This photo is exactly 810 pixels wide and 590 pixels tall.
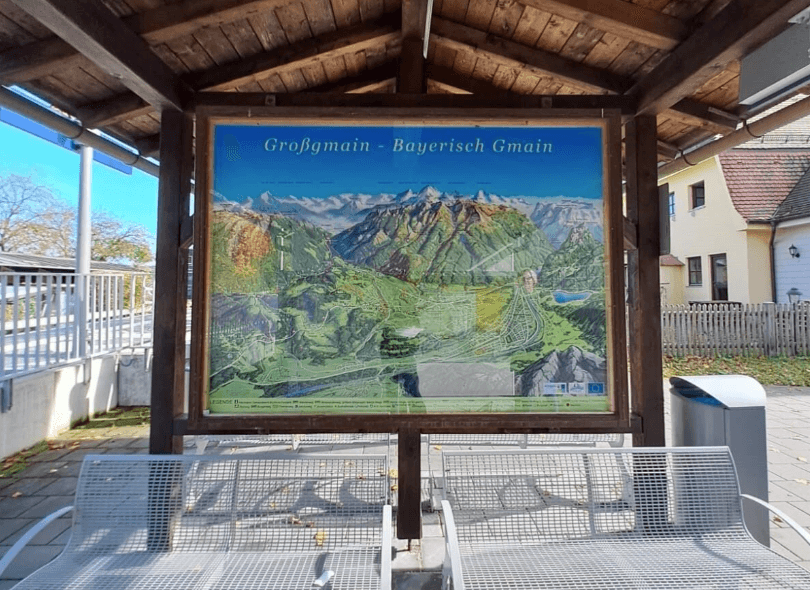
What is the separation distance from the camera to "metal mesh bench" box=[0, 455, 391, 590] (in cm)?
223

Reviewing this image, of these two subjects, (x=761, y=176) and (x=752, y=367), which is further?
(x=761, y=176)

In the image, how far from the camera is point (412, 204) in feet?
9.34

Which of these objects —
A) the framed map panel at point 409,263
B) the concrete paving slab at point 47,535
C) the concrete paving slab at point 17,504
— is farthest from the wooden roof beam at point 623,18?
the concrete paving slab at point 17,504

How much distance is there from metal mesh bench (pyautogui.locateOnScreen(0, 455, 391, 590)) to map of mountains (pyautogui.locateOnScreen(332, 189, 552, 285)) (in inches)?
47.3

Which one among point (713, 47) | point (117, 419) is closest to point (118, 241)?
point (117, 419)

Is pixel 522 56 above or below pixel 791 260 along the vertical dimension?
above

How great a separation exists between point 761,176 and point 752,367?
28.1 ft

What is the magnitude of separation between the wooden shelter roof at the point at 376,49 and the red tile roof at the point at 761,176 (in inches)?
541

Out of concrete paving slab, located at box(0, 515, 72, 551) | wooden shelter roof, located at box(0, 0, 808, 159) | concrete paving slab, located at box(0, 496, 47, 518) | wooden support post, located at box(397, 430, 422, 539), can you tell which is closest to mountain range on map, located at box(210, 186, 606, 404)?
wooden support post, located at box(397, 430, 422, 539)

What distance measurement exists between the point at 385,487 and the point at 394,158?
2.00 meters

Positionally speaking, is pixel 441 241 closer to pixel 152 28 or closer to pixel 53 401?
pixel 152 28

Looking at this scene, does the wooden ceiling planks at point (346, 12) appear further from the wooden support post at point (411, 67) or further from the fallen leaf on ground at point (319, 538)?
the fallen leaf on ground at point (319, 538)

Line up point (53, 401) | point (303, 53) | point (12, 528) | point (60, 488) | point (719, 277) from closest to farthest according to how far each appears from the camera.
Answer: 1. point (303, 53)
2. point (12, 528)
3. point (60, 488)
4. point (53, 401)
5. point (719, 277)

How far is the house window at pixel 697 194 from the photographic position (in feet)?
54.9
